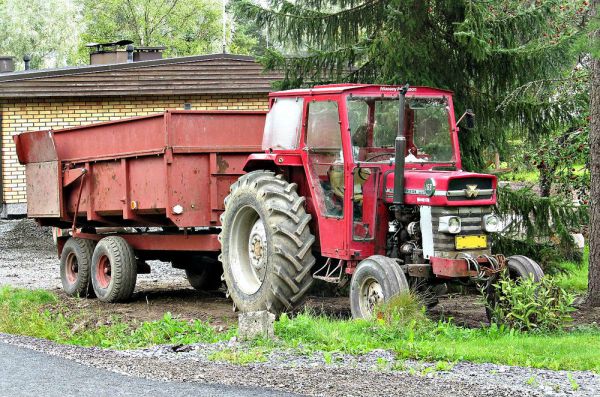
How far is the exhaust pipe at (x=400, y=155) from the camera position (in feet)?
34.4

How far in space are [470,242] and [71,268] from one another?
722 centimetres

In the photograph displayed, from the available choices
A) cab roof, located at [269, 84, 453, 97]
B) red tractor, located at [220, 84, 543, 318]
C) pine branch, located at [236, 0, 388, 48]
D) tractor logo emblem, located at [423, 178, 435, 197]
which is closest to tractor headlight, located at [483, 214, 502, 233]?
red tractor, located at [220, 84, 543, 318]

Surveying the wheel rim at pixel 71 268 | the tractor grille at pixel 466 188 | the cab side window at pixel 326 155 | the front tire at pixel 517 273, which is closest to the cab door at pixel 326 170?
the cab side window at pixel 326 155

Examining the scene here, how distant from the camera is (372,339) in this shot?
9531mm

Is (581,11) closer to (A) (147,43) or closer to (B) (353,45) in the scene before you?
(B) (353,45)

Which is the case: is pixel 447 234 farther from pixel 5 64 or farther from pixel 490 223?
pixel 5 64

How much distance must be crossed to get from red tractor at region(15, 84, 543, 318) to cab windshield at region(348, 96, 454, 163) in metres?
0.01

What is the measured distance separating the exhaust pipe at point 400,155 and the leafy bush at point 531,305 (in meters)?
1.33

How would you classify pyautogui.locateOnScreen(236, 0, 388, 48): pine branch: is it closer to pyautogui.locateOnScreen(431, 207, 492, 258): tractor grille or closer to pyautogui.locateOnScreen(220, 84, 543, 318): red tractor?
pyautogui.locateOnScreen(220, 84, 543, 318): red tractor

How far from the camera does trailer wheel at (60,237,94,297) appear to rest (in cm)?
1520

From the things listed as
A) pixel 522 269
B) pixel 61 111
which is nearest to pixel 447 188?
pixel 522 269

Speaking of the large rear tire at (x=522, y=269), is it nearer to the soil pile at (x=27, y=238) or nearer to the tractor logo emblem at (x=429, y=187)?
the tractor logo emblem at (x=429, y=187)

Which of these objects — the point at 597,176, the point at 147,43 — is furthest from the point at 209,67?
the point at 147,43

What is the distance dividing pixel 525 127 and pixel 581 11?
4318 mm
